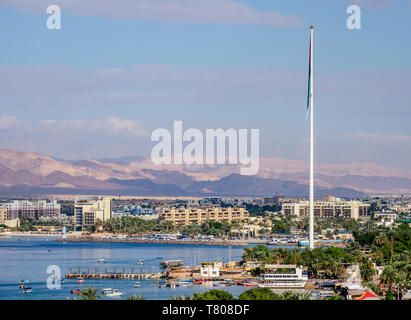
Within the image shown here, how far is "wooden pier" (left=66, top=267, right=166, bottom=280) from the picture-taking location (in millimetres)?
33662

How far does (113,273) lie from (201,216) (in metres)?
46.4

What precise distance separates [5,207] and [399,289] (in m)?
73.7

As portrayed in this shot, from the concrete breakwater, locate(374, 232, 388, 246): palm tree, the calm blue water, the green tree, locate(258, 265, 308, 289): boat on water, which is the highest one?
locate(374, 232, 388, 246): palm tree

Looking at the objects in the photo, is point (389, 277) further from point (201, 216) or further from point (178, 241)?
point (201, 216)

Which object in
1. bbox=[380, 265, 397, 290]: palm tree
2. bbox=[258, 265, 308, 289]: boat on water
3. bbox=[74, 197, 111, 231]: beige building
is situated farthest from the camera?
bbox=[74, 197, 111, 231]: beige building

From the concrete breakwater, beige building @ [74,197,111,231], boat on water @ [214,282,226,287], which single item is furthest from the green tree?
beige building @ [74,197,111,231]

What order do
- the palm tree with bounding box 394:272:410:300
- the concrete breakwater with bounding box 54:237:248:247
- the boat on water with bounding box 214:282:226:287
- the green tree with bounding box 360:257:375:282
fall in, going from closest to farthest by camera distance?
the palm tree with bounding box 394:272:410:300 < the green tree with bounding box 360:257:375:282 < the boat on water with bounding box 214:282:226:287 < the concrete breakwater with bounding box 54:237:248:247

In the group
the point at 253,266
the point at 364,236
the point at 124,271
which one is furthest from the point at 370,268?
the point at 364,236

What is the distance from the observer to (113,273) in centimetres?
3475

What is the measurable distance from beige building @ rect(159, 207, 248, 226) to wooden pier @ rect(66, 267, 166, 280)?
139 feet

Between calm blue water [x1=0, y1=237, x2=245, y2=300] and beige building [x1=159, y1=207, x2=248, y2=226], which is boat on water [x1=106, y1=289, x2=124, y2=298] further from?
beige building [x1=159, y1=207, x2=248, y2=226]

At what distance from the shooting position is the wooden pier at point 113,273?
33662mm

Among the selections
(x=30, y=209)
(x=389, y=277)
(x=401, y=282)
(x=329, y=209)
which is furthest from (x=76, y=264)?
(x=30, y=209)
